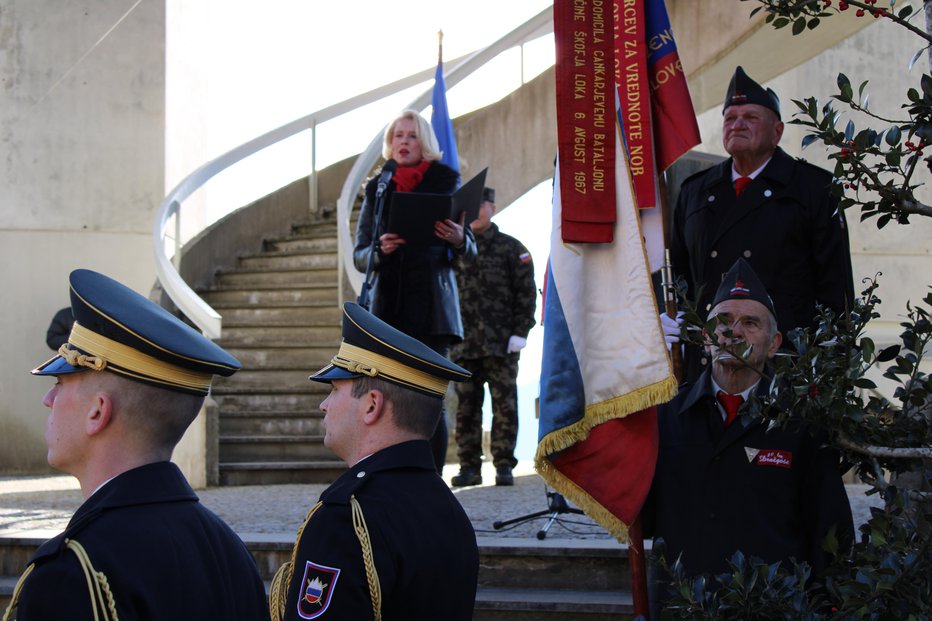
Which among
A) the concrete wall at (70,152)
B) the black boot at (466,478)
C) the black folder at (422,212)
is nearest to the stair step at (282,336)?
the concrete wall at (70,152)

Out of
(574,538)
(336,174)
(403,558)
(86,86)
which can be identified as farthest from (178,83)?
(403,558)

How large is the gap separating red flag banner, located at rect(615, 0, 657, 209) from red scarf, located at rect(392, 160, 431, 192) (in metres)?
1.69

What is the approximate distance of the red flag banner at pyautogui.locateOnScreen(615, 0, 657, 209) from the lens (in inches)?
171

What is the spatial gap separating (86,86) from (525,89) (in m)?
4.78

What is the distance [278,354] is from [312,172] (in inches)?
136

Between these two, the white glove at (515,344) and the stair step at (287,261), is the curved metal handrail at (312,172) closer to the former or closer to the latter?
the stair step at (287,261)

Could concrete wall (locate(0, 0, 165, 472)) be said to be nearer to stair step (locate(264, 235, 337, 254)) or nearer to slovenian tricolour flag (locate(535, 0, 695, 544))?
stair step (locate(264, 235, 337, 254))

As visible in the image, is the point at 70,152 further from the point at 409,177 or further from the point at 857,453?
the point at 857,453

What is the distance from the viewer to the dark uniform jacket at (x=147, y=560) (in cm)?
190

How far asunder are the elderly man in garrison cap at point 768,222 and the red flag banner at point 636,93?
0.99 ft

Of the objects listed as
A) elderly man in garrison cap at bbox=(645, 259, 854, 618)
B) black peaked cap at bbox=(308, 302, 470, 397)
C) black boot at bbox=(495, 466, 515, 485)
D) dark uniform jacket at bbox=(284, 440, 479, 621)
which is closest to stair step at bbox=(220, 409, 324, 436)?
black boot at bbox=(495, 466, 515, 485)

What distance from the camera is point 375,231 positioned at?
582 centimetres

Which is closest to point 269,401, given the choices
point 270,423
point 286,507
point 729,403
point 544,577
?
point 270,423

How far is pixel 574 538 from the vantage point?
5.45m
